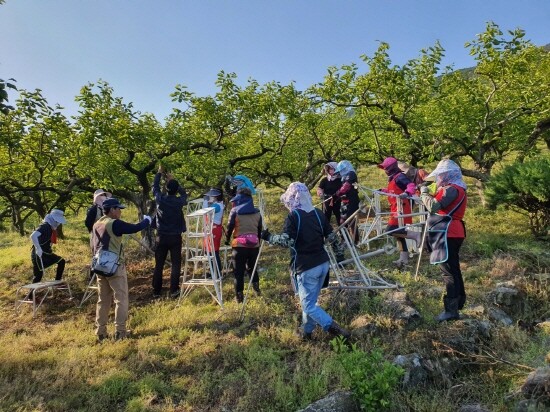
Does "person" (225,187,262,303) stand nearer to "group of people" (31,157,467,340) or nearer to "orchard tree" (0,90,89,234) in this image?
"group of people" (31,157,467,340)

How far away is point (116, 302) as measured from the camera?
5902 mm

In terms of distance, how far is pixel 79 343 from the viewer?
572cm

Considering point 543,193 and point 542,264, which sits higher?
point 543,193

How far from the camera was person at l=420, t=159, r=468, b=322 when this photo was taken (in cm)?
503

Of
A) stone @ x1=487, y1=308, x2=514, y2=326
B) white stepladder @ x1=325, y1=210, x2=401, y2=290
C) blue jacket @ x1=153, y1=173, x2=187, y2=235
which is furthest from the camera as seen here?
blue jacket @ x1=153, y1=173, x2=187, y2=235

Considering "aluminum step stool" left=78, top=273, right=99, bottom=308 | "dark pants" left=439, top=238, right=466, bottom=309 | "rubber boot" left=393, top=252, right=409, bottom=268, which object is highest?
"dark pants" left=439, top=238, right=466, bottom=309

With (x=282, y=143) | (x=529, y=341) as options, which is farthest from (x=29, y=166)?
(x=529, y=341)

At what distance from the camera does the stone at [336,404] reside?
11.5ft

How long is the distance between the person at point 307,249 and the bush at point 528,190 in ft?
16.9

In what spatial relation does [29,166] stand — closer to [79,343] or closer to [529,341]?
[79,343]

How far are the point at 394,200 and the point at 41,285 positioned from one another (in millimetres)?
6813

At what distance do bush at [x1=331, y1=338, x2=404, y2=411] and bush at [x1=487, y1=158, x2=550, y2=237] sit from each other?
19.0 ft

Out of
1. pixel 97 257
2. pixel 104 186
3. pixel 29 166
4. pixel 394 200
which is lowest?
pixel 97 257

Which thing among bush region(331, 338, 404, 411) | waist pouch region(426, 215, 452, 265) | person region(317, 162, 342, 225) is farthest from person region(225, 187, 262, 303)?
bush region(331, 338, 404, 411)
